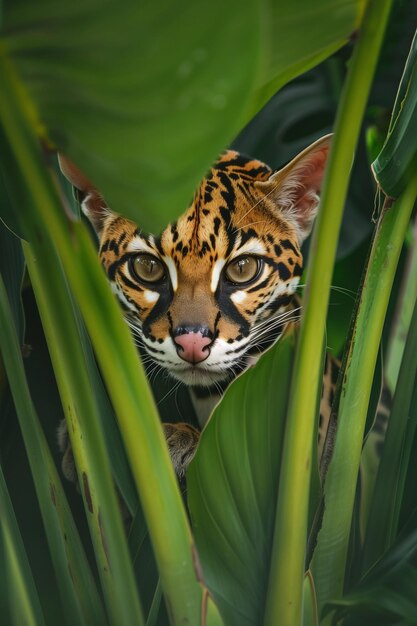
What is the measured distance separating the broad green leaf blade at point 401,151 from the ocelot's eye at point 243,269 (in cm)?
10

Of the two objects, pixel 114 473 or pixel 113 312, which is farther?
pixel 114 473

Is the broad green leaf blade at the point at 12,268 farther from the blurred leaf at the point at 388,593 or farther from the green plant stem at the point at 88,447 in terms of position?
the blurred leaf at the point at 388,593

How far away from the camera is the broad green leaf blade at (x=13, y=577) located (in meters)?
0.50

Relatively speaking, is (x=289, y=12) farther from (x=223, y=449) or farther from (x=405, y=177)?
(x=223, y=449)

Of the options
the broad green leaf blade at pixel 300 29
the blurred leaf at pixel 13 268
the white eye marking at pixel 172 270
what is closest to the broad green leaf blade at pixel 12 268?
the blurred leaf at pixel 13 268

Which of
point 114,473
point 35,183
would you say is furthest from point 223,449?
point 35,183

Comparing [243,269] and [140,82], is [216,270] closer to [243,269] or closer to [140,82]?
[243,269]

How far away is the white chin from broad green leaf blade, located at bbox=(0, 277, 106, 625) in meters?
0.10

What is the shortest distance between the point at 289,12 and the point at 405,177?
128mm

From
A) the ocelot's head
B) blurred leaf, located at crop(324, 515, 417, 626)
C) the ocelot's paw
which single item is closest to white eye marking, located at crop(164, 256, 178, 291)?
the ocelot's head

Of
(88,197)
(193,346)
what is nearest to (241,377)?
(193,346)

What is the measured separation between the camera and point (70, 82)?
342mm

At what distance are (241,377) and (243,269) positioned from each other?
0.09 m

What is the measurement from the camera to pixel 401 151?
16.8 inches
